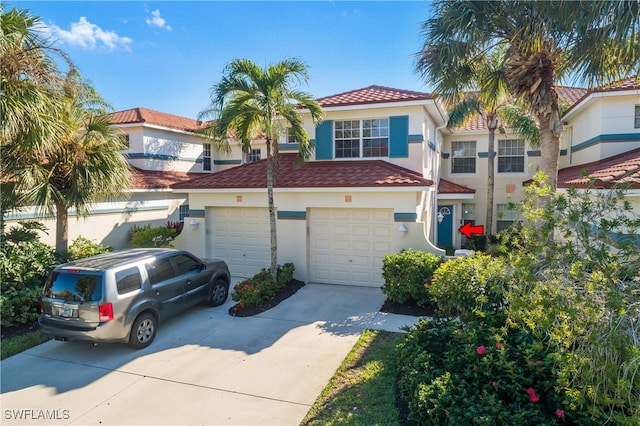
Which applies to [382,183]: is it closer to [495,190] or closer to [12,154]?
[12,154]

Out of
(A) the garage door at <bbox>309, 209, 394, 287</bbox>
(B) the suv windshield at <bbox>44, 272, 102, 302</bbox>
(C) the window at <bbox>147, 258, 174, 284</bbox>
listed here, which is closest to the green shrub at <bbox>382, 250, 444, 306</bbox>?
(A) the garage door at <bbox>309, 209, 394, 287</bbox>

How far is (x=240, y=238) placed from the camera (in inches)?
504

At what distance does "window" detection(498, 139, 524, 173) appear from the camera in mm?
18859

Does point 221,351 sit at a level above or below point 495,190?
below

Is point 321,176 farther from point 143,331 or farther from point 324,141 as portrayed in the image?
point 143,331

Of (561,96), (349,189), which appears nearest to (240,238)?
(349,189)

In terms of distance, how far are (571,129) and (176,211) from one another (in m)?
19.8

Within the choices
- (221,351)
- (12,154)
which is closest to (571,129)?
(221,351)

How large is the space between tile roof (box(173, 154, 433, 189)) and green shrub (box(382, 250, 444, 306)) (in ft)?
7.11

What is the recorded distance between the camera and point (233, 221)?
1285 cm

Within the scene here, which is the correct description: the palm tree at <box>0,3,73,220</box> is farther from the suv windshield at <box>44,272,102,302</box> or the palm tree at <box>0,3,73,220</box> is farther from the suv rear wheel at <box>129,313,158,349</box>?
the suv rear wheel at <box>129,313,158,349</box>

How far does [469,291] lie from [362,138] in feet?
25.9

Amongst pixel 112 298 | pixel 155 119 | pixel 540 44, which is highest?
pixel 155 119

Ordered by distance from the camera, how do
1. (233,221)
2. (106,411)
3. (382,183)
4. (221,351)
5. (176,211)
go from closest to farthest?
(106,411) < (221,351) < (382,183) < (233,221) < (176,211)
